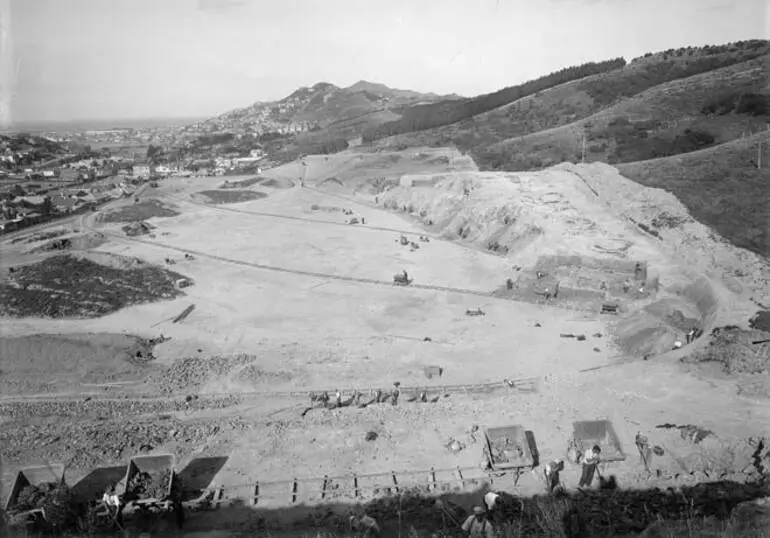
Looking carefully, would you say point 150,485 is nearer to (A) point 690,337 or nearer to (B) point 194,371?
(B) point 194,371

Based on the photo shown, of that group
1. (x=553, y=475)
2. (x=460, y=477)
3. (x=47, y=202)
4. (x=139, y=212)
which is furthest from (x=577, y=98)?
(x=460, y=477)

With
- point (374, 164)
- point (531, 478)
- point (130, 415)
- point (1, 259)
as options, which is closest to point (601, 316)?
point (531, 478)

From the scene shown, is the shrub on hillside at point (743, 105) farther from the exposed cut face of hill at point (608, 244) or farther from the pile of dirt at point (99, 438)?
the pile of dirt at point (99, 438)

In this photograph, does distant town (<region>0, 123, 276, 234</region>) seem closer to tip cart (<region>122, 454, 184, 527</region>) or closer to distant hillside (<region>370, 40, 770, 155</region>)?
distant hillside (<region>370, 40, 770, 155</region>)


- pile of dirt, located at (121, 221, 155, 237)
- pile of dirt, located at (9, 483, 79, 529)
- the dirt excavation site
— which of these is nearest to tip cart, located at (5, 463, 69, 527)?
pile of dirt, located at (9, 483, 79, 529)

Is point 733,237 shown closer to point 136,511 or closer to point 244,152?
point 136,511

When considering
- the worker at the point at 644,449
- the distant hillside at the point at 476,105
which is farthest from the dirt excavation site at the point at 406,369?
the distant hillside at the point at 476,105
